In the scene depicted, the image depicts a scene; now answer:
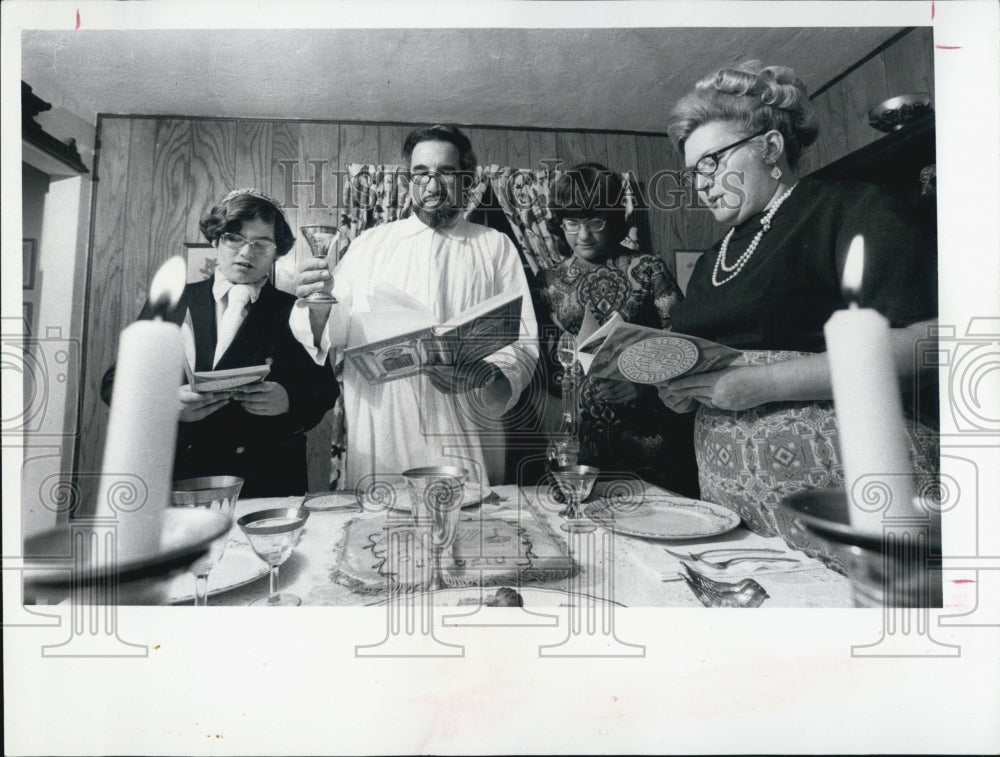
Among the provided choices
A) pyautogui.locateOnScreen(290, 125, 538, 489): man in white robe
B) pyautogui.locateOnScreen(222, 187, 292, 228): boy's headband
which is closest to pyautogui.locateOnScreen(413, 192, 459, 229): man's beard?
pyautogui.locateOnScreen(290, 125, 538, 489): man in white robe

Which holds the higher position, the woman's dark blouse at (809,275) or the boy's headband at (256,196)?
the boy's headband at (256,196)

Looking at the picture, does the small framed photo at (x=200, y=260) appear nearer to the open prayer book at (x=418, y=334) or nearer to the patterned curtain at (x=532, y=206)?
the open prayer book at (x=418, y=334)

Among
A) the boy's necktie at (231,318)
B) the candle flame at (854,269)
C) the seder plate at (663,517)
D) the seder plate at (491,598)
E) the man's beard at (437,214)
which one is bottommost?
the seder plate at (491,598)

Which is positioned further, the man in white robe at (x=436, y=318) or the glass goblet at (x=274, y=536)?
the man in white robe at (x=436, y=318)

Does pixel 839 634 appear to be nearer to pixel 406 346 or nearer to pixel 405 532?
pixel 405 532

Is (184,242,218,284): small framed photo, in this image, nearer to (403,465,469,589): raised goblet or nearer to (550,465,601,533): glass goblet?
(403,465,469,589): raised goblet

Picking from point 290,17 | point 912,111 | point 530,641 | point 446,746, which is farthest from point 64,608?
point 912,111

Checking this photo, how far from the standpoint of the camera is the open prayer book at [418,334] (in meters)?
1.19

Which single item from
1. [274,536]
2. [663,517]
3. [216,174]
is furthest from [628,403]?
[216,174]

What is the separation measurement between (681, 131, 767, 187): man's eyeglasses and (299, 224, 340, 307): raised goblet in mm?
658

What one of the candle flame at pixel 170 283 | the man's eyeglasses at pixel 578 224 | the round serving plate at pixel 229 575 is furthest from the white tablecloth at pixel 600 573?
the man's eyeglasses at pixel 578 224

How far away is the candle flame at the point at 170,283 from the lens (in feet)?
3.92

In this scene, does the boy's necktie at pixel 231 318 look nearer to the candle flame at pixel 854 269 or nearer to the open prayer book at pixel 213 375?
the open prayer book at pixel 213 375

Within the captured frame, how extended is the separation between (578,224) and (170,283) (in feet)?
2.52
